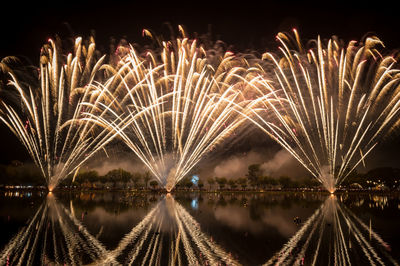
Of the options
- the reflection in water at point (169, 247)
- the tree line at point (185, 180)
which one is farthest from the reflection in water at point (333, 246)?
the tree line at point (185, 180)

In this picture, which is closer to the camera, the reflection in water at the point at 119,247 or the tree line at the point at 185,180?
the reflection in water at the point at 119,247

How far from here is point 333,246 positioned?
1925 centimetres

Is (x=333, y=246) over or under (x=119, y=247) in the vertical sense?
under

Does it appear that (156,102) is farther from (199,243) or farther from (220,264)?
(220,264)

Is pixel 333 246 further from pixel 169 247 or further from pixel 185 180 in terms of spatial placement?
pixel 185 180

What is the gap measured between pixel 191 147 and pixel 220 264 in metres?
28.1

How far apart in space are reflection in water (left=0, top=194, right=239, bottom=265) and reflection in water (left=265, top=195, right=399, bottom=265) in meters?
3.55

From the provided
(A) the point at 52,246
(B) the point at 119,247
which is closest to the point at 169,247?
(B) the point at 119,247

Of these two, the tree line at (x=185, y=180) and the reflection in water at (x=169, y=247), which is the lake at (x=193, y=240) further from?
the tree line at (x=185, y=180)

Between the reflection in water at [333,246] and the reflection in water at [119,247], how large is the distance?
11.6 feet

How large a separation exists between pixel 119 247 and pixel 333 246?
1216 cm

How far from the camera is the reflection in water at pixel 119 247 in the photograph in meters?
15.5

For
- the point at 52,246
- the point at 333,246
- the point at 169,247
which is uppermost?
the point at 52,246

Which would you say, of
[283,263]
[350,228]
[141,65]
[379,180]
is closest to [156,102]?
[141,65]
